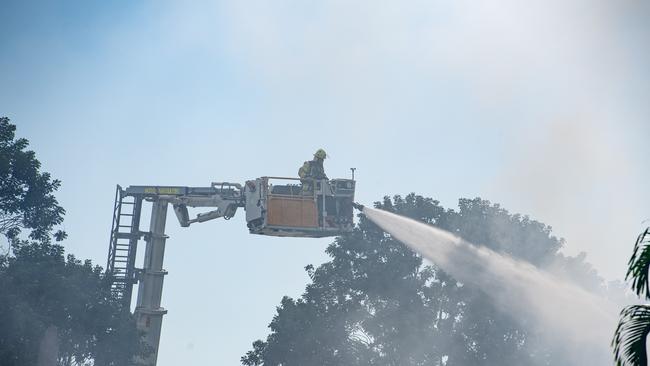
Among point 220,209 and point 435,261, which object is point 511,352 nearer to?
point 435,261

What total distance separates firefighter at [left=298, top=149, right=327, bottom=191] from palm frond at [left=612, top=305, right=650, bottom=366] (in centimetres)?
2419

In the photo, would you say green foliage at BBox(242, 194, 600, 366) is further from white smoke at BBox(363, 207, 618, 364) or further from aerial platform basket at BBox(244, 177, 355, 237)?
aerial platform basket at BBox(244, 177, 355, 237)

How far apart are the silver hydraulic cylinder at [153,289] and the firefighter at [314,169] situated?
17.4 feet

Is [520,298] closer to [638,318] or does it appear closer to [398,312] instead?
[398,312]

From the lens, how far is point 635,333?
332 inches

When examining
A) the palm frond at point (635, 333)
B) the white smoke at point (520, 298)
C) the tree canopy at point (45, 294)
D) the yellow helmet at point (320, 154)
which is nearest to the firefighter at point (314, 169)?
the yellow helmet at point (320, 154)

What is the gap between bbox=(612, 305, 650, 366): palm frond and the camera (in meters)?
8.33

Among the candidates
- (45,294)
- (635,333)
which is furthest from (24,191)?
(635,333)

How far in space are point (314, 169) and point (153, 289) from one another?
22.7 feet

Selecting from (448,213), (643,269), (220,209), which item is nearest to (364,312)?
(448,213)

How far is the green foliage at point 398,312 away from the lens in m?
60.0

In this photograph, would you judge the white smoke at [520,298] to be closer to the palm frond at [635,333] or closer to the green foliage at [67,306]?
the green foliage at [67,306]

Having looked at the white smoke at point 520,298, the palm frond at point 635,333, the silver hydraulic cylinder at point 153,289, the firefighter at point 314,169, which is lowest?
the palm frond at point 635,333

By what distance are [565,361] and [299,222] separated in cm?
3630
